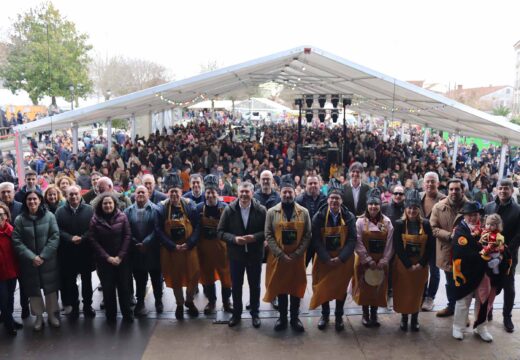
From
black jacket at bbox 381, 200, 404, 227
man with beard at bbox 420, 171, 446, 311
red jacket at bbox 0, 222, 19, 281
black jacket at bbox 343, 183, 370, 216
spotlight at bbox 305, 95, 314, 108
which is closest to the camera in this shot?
red jacket at bbox 0, 222, 19, 281

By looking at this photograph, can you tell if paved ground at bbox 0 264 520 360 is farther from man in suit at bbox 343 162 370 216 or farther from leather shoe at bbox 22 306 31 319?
man in suit at bbox 343 162 370 216

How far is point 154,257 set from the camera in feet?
14.5

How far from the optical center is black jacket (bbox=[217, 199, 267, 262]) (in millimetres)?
4191

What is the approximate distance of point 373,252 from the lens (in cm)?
414

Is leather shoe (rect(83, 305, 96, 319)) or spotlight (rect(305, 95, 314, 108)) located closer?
leather shoe (rect(83, 305, 96, 319))

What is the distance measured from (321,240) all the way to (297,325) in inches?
35.3

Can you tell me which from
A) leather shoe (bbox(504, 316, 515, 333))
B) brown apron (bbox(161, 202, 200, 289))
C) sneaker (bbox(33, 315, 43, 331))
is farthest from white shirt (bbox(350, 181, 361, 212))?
sneaker (bbox(33, 315, 43, 331))

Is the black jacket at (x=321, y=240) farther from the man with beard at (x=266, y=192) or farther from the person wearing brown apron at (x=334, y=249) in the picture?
the man with beard at (x=266, y=192)

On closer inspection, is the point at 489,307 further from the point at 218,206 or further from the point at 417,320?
the point at 218,206

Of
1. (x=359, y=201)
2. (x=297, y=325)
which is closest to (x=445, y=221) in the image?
(x=359, y=201)

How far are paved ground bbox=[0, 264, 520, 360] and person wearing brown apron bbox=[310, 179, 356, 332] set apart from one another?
0.35m

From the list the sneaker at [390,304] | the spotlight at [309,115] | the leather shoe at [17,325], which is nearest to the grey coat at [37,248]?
the leather shoe at [17,325]

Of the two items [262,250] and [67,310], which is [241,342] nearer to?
[262,250]

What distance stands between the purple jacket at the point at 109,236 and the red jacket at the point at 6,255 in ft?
2.34
